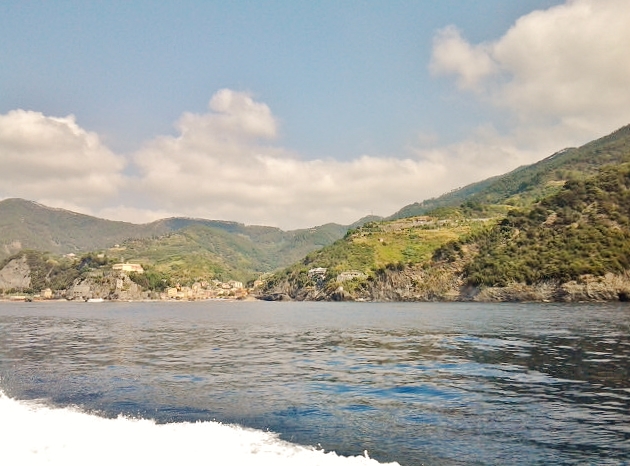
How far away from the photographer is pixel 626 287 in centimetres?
15038

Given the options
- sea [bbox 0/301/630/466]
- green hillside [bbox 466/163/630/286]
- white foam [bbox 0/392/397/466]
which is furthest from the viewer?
green hillside [bbox 466/163/630/286]

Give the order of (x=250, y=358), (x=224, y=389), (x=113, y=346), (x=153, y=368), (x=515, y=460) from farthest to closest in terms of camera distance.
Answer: (x=113, y=346)
(x=250, y=358)
(x=153, y=368)
(x=224, y=389)
(x=515, y=460)

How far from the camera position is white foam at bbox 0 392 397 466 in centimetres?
1446


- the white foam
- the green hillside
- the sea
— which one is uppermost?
the green hillside

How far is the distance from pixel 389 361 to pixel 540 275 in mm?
151378

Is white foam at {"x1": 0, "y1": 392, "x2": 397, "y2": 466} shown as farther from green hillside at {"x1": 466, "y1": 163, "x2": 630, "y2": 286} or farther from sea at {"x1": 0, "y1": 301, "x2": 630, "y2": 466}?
green hillside at {"x1": 466, "y1": 163, "x2": 630, "y2": 286}

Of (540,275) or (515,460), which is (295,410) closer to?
(515,460)

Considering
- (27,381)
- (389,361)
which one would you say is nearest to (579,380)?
(389,361)

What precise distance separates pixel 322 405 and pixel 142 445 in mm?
10235

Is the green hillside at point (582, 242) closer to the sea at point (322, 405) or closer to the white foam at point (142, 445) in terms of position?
the sea at point (322, 405)

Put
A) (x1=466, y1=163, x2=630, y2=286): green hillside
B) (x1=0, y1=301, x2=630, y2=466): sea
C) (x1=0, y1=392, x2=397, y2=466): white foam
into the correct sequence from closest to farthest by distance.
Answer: (x1=0, y1=392, x2=397, y2=466): white foam, (x1=0, y1=301, x2=630, y2=466): sea, (x1=466, y1=163, x2=630, y2=286): green hillside

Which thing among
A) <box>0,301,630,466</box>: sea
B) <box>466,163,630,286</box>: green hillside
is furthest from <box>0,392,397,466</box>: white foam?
<box>466,163,630,286</box>: green hillside

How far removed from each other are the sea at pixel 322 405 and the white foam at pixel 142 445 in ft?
0.20

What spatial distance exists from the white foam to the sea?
6 cm
